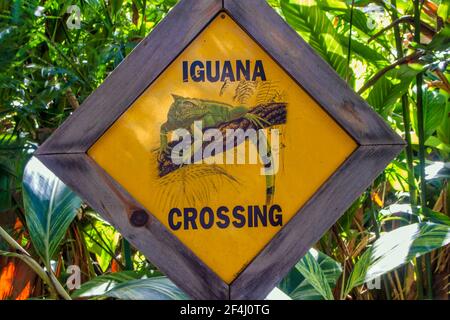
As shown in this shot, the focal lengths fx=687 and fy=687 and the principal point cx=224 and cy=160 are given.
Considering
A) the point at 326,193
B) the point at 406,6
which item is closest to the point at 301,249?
the point at 326,193

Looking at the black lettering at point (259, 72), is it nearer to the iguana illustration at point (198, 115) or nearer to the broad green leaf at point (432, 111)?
the iguana illustration at point (198, 115)

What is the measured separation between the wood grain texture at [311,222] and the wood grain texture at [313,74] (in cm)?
3

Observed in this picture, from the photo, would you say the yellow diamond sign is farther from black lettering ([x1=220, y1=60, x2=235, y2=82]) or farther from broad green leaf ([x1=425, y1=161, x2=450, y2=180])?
broad green leaf ([x1=425, y1=161, x2=450, y2=180])

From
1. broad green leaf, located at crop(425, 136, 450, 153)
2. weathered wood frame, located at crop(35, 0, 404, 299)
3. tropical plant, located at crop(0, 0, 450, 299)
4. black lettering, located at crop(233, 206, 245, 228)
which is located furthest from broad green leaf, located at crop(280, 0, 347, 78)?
black lettering, located at crop(233, 206, 245, 228)

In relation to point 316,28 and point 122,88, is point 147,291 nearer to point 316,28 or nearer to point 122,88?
point 122,88

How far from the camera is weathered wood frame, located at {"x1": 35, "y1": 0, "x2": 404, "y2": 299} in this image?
969 mm

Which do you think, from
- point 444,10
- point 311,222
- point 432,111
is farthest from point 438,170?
point 311,222

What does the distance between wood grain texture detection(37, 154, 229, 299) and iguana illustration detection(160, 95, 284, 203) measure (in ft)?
0.30

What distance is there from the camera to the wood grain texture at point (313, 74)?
0.98 metres

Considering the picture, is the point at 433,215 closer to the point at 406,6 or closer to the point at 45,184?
the point at 406,6

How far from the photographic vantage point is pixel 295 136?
0.99 meters

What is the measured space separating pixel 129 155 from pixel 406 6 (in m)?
1.12

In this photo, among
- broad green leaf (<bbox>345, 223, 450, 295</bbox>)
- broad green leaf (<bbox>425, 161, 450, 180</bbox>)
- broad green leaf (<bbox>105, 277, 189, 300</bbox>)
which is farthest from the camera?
broad green leaf (<bbox>425, 161, 450, 180</bbox>)

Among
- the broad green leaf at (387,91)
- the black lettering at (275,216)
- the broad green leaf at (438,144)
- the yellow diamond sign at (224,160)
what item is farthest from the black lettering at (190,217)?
the broad green leaf at (438,144)
